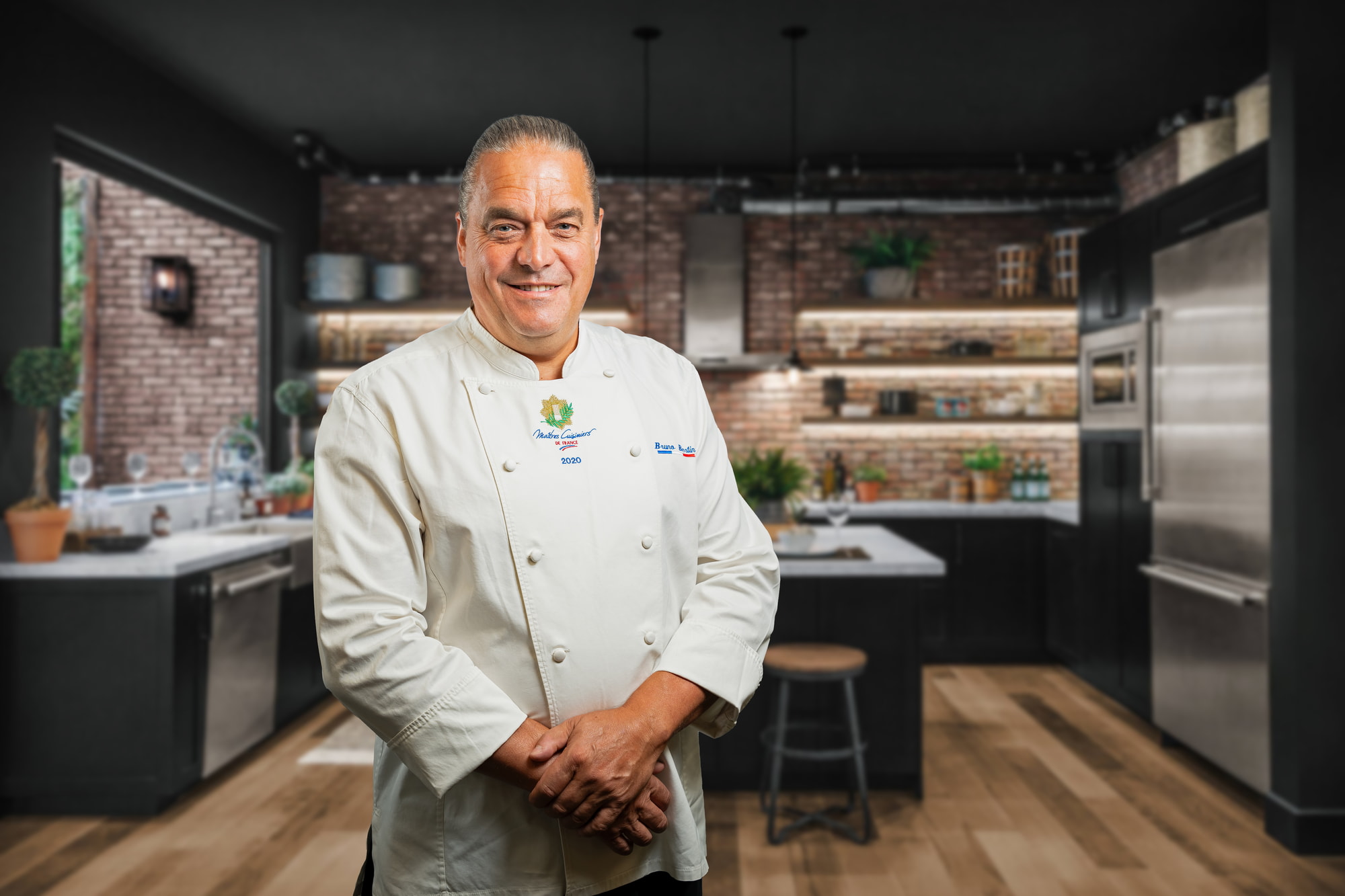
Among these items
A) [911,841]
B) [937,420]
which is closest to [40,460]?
[911,841]

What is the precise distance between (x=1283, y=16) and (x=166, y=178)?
15.4 feet

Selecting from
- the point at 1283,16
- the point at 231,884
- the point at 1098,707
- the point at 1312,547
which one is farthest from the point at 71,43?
the point at 1098,707

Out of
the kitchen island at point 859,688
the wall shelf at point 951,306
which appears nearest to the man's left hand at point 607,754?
the kitchen island at point 859,688

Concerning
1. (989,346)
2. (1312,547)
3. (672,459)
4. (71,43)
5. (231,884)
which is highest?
(71,43)

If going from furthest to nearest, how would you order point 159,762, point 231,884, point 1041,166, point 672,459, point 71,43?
1. point 1041,166
2. point 71,43
3. point 159,762
4. point 231,884
5. point 672,459

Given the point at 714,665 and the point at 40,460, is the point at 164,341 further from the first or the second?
the point at 714,665

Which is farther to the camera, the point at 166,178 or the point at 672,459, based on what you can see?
the point at 166,178

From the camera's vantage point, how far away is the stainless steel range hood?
6117mm

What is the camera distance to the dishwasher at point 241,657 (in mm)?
3441

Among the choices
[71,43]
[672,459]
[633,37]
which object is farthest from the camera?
[633,37]

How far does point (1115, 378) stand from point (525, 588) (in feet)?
13.1

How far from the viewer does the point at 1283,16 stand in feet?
9.98

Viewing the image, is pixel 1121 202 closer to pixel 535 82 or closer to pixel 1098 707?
pixel 1098 707

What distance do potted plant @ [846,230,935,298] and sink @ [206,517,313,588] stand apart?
12.0ft
